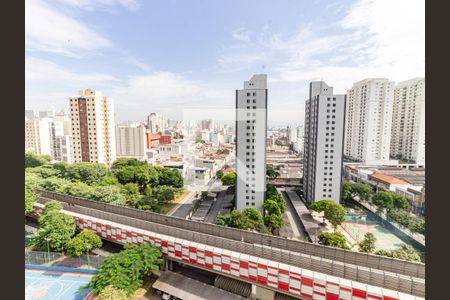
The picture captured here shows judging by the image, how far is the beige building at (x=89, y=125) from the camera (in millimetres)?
22000

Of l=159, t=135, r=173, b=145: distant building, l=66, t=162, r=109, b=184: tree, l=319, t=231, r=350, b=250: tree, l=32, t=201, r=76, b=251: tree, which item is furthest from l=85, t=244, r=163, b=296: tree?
l=159, t=135, r=173, b=145: distant building

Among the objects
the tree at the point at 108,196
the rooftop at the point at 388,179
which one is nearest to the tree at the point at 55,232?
the tree at the point at 108,196

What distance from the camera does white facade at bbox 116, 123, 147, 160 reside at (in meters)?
34.3

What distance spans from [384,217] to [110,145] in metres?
25.7

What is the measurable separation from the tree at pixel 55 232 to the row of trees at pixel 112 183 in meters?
3.57

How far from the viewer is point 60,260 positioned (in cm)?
787

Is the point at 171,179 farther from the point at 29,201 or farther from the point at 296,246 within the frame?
the point at 296,246

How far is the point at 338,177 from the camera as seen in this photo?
1470 cm

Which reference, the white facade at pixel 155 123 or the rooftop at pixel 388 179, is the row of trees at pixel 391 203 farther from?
the white facade at pixel 155 123

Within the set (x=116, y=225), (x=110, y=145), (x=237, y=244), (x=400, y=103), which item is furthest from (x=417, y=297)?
(x=400, y=103)

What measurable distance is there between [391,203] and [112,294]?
50.3 feet

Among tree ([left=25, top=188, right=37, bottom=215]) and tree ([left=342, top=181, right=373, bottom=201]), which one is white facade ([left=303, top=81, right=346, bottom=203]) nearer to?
tree ([left=342, top=181, right=373, bottom=201])

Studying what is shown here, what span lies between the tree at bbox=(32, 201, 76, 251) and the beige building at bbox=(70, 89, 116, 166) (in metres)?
15.8

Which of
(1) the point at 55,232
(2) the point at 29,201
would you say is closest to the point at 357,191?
(1) the point at 55,232
